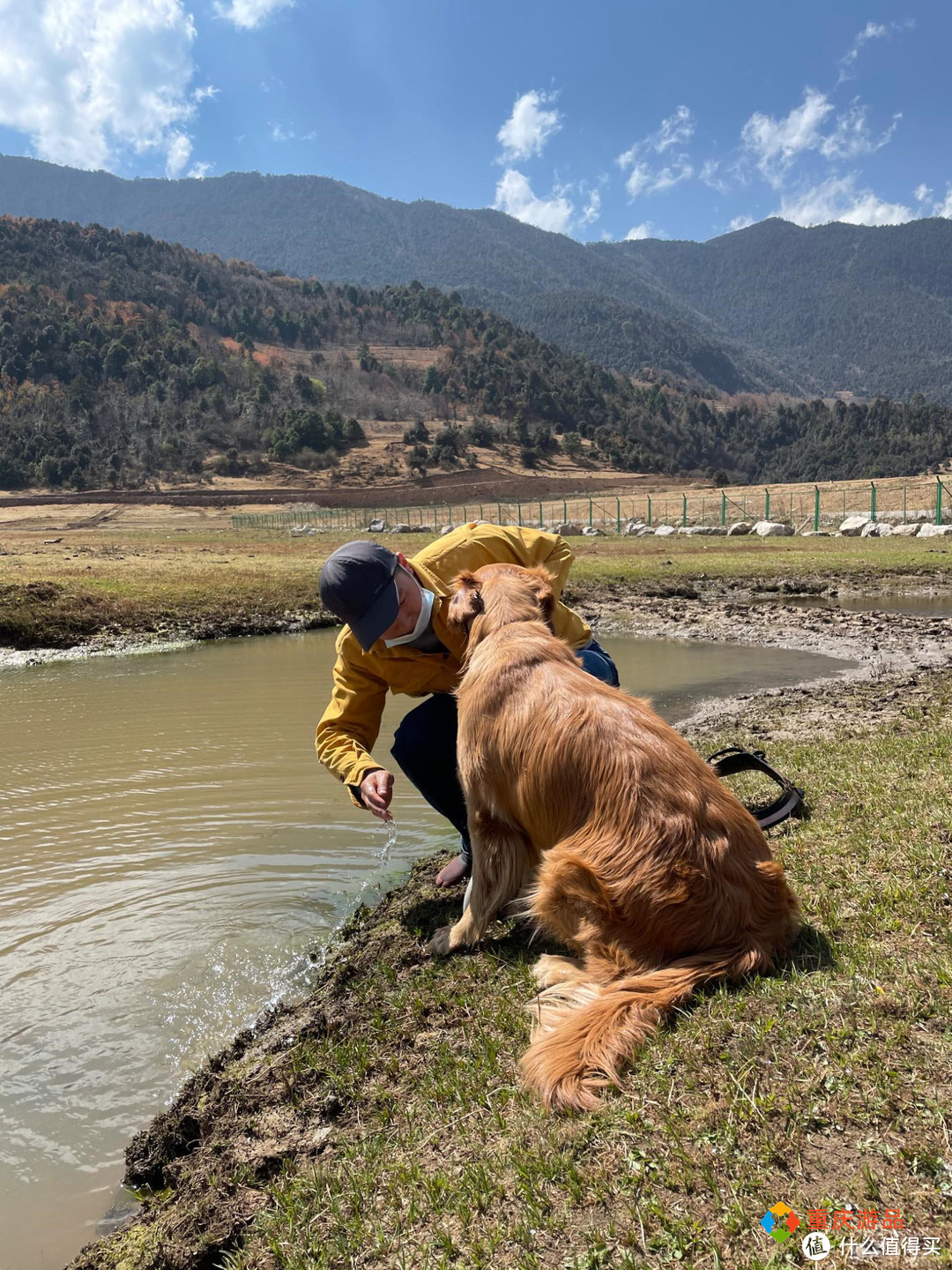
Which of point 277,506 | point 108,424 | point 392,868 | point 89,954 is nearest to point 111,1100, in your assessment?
point 89,954

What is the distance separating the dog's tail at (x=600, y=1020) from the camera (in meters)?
2.47

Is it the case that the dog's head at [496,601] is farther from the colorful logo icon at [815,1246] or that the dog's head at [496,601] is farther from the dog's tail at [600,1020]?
the colorful logo icon at [815,1246]

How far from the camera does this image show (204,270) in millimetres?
145625

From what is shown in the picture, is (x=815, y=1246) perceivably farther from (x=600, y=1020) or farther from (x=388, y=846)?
(x=388, y=846)

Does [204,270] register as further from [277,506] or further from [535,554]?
[535,554]

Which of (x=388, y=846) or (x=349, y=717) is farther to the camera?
(x=388, y=846)

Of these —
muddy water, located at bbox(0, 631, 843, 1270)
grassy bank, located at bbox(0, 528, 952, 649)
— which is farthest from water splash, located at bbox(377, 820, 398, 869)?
grassy bank, located at bbox(0, 528, 952, 649)

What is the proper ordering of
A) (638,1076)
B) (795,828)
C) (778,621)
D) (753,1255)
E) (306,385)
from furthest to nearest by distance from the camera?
(306,385) → (778,621) → (795,828) → (638,1076) → (753,1255)

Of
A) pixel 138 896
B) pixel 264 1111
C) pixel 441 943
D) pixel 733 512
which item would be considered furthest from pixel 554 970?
pixel 733 512

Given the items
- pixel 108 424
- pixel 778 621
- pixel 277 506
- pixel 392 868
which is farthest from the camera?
pixel 108 424

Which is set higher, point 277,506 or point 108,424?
point 108,424

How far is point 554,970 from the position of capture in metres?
3.18

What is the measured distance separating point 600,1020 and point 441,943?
1.52 meters

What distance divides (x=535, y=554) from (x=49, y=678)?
10.5 metres
